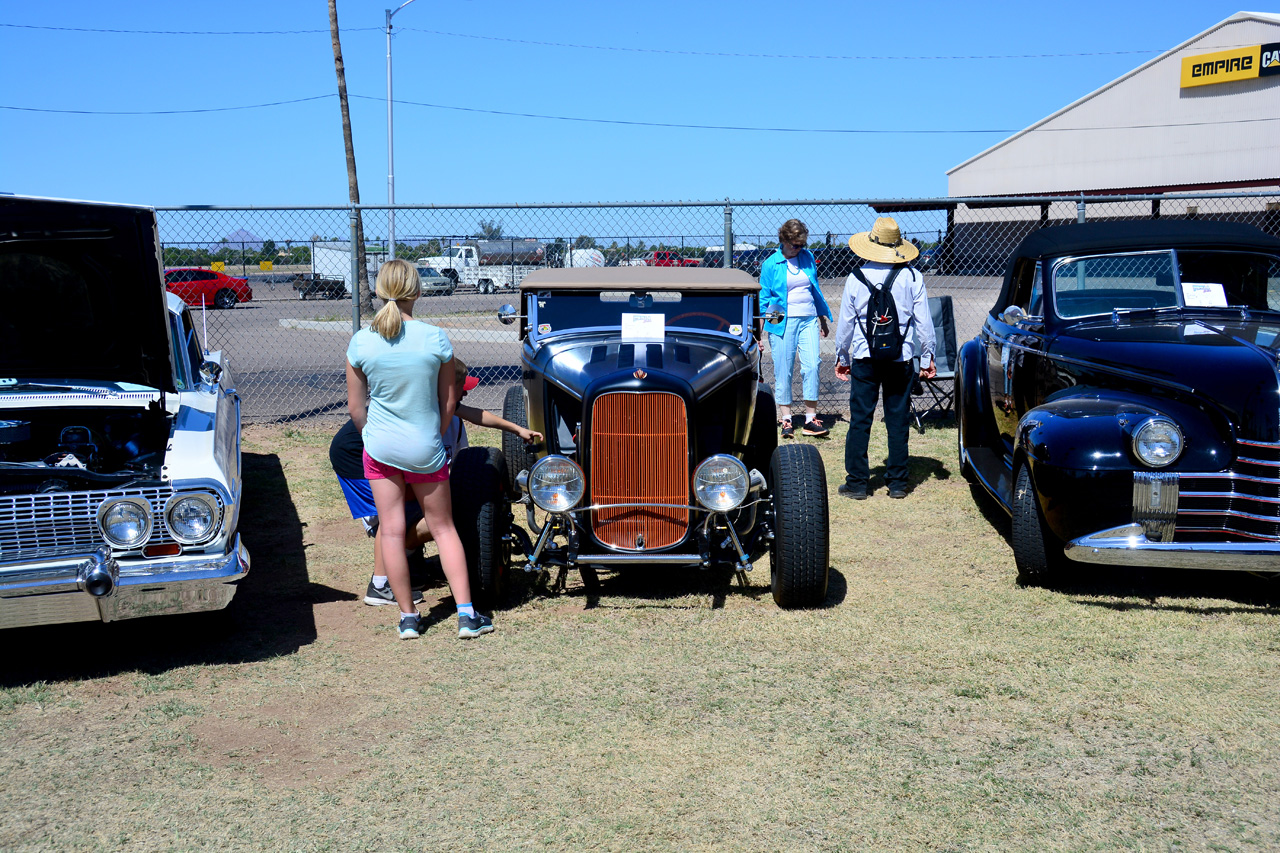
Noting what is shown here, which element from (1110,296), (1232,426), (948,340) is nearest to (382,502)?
(1232,426)

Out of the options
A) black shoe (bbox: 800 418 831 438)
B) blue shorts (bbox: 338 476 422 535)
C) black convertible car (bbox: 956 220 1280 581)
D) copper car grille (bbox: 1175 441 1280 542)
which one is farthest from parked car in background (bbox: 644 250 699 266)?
copper car grille (bbox: 1175 441 1280 542)

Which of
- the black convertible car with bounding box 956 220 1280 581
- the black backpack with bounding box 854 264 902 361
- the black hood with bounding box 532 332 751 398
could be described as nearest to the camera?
the black convertible car with bounding box 956 220 1280 581

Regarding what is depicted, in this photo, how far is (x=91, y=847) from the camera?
300cm

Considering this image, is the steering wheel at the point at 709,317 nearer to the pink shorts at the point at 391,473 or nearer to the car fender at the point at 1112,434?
the car fender at the point at 1112,434

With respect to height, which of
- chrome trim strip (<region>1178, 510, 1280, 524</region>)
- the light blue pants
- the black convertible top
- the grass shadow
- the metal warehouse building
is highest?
the metal warehouse building

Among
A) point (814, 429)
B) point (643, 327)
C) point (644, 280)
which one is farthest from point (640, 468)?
point (814, 429)

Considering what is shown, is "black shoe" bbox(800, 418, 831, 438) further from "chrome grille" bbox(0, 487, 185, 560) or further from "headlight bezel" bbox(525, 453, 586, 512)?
"chrome grille" bbox(0, 487, 185, 560)

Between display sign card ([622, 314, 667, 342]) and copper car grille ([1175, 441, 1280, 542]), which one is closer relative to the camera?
copper car grille ([1175, 441, 1280, 542])

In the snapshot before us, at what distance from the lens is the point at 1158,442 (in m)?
4.57

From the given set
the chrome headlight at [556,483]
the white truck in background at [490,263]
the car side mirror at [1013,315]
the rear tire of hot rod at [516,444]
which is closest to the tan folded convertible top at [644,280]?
the rear tire of hot rod at [516,444]

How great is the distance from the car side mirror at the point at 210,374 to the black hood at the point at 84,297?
522 millimetres

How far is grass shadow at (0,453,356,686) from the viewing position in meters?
4.43

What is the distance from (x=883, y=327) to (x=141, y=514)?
4566mm

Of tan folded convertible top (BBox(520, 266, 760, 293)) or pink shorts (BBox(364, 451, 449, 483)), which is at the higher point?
tan folded convertible top (BBox(520, 266, 760, 293))
